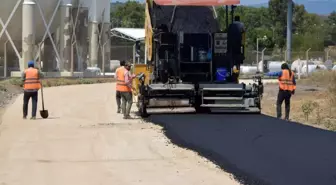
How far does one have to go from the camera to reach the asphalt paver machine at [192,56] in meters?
18.3

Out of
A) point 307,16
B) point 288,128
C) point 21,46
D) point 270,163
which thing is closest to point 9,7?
point 21,46

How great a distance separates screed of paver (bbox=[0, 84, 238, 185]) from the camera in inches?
372

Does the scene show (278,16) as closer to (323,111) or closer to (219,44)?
(323,111)

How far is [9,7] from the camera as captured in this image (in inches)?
1716

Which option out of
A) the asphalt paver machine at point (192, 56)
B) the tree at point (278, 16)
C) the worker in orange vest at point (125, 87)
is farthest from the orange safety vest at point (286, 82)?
the tree at point (278, 16)

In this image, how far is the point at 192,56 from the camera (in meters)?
19.0

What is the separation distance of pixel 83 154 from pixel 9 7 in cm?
3370

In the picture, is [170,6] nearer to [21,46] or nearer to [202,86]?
[202,86]

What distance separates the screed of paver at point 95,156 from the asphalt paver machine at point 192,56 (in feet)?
5.20

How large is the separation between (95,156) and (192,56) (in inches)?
314

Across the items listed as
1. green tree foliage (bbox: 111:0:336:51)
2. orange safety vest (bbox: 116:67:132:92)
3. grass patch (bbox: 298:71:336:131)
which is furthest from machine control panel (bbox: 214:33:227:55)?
green tree foliage (bbox: 111:0:336:51)

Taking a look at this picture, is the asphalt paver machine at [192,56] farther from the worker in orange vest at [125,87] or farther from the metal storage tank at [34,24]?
the metal storage tank at [34,24]

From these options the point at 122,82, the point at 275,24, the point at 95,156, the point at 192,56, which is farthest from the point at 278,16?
the point at 95,156

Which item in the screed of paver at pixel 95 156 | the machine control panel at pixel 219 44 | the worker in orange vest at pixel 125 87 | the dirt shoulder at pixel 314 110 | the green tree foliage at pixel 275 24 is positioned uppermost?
the green tree foliage at pixel 275 24
